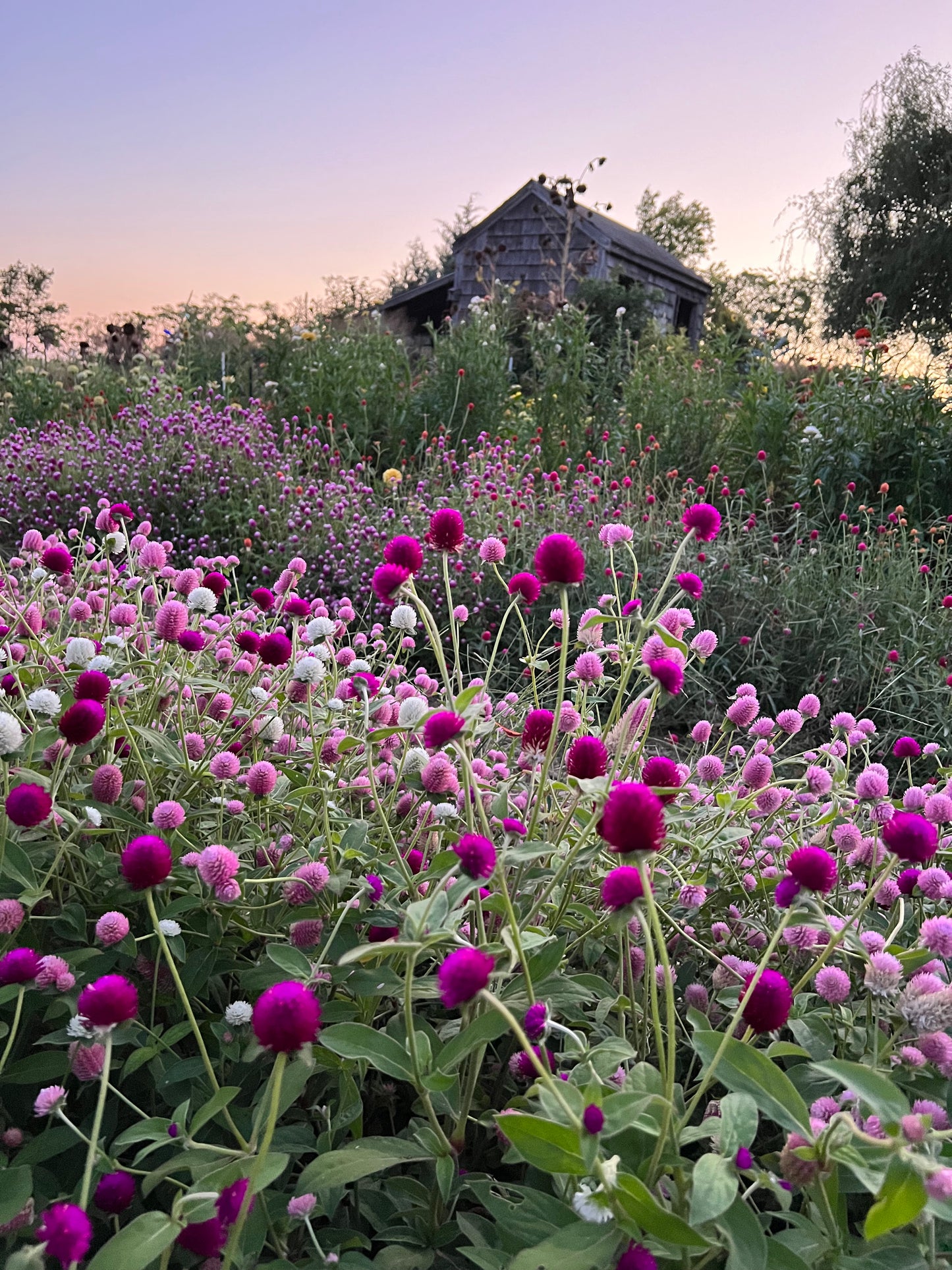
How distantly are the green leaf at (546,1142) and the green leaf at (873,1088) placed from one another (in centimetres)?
22

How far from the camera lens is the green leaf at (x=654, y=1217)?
726 mm

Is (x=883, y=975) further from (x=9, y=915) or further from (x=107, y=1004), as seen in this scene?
(x=9, y=915)

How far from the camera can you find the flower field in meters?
0.79

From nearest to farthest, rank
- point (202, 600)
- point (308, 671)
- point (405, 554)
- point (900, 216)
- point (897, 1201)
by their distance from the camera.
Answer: point (897, 1201) → point (405, 554) → point (308, 671) → point (202, 600) → point (900, 216)

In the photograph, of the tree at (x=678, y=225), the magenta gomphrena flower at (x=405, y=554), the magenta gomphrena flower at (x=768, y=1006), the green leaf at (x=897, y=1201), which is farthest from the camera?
the tree at (x=678, y=225)

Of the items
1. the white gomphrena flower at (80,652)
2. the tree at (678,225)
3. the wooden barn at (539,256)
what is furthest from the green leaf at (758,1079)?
the tree at (678,225)

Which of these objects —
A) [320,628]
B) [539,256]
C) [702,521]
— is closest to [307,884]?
[320,628]

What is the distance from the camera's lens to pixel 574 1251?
0.73 metres

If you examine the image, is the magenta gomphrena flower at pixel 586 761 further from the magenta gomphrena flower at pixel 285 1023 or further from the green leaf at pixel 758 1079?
the magenta gomphrena flower at pixel 285 1023

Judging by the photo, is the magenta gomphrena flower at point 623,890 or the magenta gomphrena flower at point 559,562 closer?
the magenta gomphrena flower at point 623,890

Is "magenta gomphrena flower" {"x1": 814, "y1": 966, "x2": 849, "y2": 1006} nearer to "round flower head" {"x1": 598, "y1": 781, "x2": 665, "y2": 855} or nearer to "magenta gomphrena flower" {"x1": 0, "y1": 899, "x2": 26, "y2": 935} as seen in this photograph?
"round flower head" {"x1": 598, "y1": 781, "x2": 665, "y2": 855}

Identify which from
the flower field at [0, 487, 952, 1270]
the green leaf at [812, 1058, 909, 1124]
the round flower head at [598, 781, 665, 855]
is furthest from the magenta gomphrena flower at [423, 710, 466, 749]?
the green leaf at [812, 1058, 909, 1124]

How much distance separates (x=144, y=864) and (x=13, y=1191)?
332 millimetres

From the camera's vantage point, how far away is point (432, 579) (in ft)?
15.0
